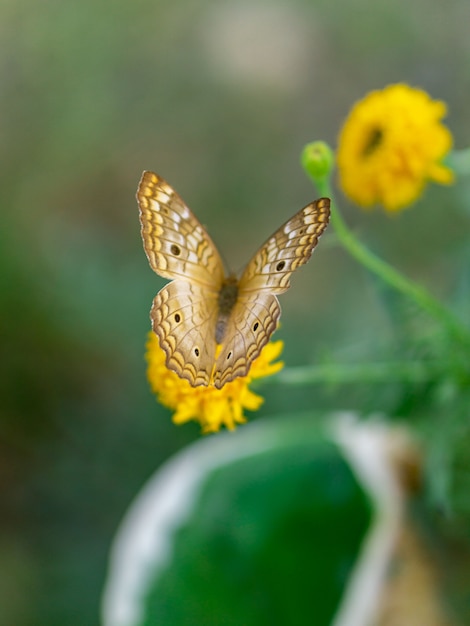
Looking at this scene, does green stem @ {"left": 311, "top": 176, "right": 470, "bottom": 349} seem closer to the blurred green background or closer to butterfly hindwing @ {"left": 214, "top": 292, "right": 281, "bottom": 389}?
butterfly hindwing @ {"left": 214, "top": 292, "right": 281, "bottom": 389}

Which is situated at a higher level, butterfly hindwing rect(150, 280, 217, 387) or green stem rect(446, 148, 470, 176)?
green stem rect(446, 148, 470, 176)

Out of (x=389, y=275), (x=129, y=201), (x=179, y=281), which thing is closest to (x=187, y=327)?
(x=179, y=281)

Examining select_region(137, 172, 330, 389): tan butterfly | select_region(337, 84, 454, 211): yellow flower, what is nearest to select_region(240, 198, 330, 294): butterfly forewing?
select_region(137, 172, 330, 389): tan butterfly

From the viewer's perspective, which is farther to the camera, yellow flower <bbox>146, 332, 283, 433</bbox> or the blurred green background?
the blurred green background

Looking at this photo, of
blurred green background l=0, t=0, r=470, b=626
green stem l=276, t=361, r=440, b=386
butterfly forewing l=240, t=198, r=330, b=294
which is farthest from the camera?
blurred green background l=0, t=0, r=470, b=626

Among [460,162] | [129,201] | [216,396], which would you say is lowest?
[216,396]

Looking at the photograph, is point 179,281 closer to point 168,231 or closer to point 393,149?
point 168,231

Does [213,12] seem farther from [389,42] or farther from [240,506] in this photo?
[240,506]
